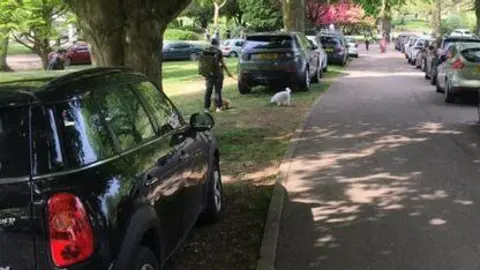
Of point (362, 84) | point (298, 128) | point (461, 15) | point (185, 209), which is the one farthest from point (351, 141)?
point (461, 15)

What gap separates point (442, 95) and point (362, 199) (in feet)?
40.9

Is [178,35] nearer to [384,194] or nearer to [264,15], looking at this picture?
[264,15]

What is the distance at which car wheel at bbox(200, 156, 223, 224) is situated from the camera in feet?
21.7

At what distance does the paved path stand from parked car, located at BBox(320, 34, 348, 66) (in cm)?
2064

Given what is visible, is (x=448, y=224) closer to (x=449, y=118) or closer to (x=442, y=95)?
(x=449, y=118)

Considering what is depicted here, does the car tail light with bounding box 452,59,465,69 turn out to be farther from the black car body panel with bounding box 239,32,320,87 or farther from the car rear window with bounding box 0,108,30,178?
the car rear window with bounding box 0,108,30,178

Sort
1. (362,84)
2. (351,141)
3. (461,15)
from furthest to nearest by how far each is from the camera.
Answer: (461,15) < (362,84) < (351,141)

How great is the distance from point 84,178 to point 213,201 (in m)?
3.28

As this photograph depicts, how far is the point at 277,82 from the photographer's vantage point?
19844mm

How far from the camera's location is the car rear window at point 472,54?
1703 cm

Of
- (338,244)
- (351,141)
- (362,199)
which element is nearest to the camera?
(338,244)

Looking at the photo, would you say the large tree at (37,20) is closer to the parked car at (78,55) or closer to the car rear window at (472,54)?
the parked car at (78,55)

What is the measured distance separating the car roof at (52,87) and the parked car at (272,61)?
1493cm

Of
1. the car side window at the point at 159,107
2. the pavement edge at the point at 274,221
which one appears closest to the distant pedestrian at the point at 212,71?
the pavement edge at the point at 274,221
